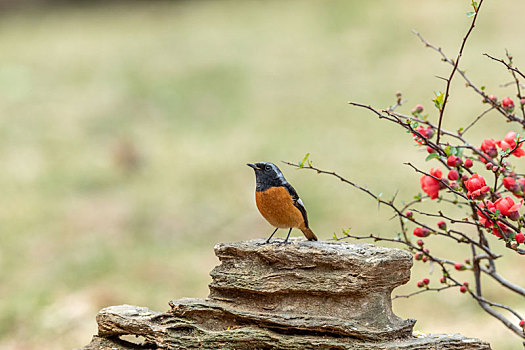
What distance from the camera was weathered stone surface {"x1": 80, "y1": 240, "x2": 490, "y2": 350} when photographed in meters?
3.98

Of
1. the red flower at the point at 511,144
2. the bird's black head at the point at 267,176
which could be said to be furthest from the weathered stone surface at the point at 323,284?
the red flower at the point at 511,144

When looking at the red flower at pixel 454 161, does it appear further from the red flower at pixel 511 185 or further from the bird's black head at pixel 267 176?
the bird's black head at pixel 267 176

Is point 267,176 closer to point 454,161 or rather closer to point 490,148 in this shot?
point 454,161

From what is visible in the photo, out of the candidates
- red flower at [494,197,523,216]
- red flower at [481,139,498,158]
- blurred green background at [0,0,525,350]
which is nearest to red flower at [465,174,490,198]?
red flower at [494,197,523,216]

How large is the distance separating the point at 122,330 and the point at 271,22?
56.9 feet

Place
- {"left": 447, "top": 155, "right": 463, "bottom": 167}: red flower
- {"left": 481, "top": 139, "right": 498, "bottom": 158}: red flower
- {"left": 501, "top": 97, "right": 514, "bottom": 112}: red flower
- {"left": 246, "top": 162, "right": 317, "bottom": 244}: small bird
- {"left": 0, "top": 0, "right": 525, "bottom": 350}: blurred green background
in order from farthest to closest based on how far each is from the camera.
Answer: {"left": 0, "top": 0, "right": 525, "bottom": 350}: blurred green background
{"left": 246, "top": 162, "right": 317, "bottom": 244}: small bird
{"left": 501, "top": 97, "right": 514, "bottom": 112}: red flower
{"left": 481, "top": 139, "right": 498, "bottom": 158}: red flower
{"left": 447, "top": 155, "right": 463, "bottom": 167}: red flower

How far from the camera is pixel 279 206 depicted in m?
4.23

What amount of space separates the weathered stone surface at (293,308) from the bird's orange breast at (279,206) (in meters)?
0.18

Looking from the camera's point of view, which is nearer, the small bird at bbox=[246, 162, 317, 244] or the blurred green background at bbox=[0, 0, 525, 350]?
the small bird at bbox=[246, 162, 317, 244]

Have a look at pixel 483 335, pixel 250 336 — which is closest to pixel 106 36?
pixel 483 335

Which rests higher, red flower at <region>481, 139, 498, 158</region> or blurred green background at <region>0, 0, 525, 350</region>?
blurred green background at <region>0, 0, 525, 350</region>

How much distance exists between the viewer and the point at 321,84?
648 inches

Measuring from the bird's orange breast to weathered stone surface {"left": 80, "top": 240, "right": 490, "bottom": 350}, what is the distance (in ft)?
0.60

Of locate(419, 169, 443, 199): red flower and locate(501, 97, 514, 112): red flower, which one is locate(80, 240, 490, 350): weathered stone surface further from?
locate(501, 97, 514, 112): red flower
